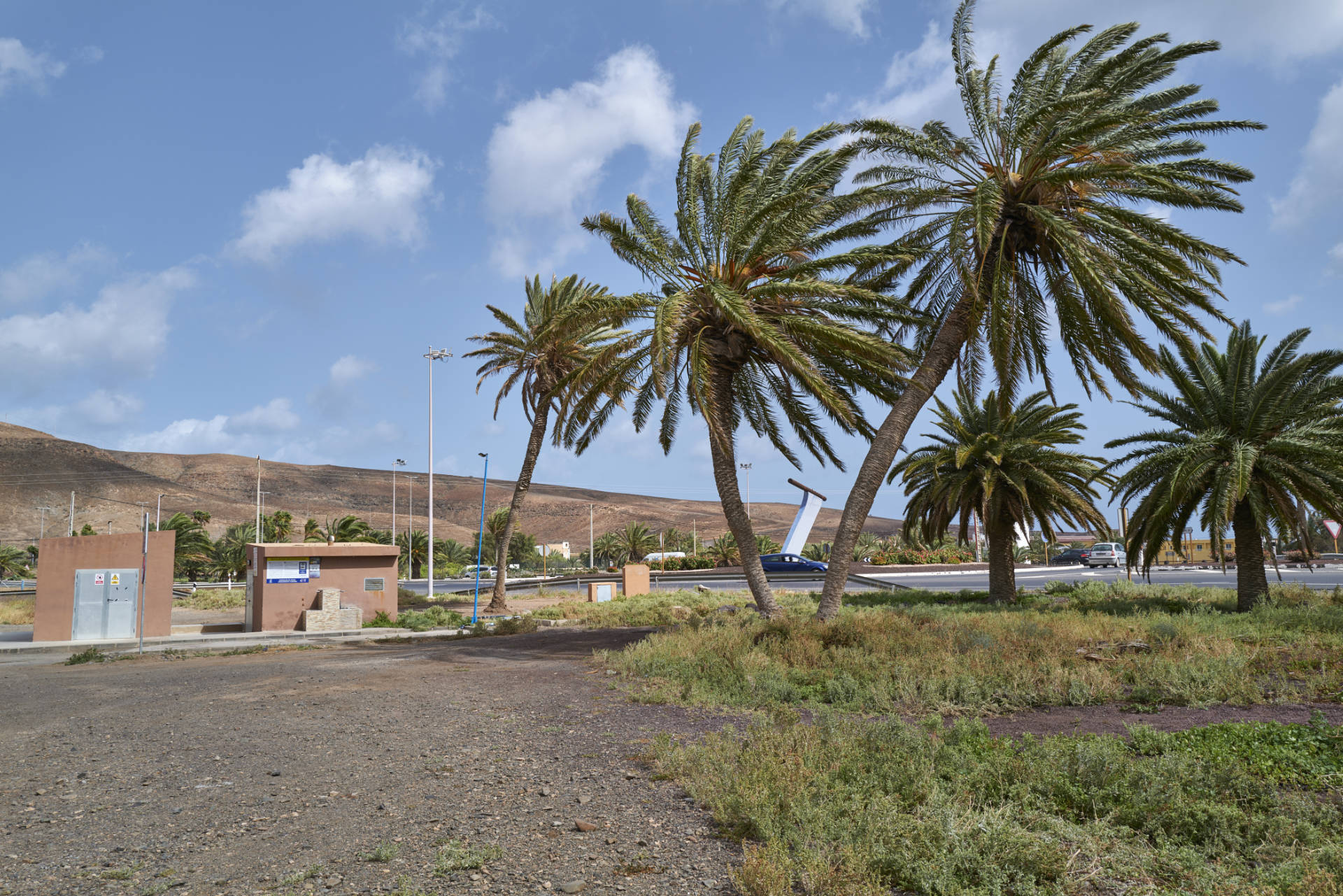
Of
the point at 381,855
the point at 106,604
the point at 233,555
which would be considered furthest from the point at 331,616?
the point at 233,555

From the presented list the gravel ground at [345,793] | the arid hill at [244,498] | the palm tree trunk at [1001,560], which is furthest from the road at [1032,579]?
the arid hill at [244,498]

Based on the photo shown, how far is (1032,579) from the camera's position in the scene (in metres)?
42.0

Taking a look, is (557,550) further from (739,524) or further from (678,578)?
(739,524)

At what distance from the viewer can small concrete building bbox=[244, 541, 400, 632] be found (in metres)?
23.6

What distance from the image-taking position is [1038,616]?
16.5 m

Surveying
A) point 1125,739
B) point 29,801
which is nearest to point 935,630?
point 1125,739

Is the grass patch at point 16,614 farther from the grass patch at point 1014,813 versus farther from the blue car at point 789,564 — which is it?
the blue car at point 789,564

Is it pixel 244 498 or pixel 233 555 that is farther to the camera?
pixel 244 498

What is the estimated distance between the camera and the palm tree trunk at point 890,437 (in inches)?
639

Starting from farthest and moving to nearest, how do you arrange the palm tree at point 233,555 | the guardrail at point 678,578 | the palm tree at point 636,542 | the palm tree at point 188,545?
1. the palm tree at point 636,542
2. the palm tree at point 233,555
3. the palm tree at point 188,545
4. the guardrail at point 678,578

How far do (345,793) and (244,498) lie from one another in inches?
6578

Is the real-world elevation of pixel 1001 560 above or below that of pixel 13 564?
above

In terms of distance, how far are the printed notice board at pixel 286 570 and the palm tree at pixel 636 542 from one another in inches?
1755

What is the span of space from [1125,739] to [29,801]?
8956mm
